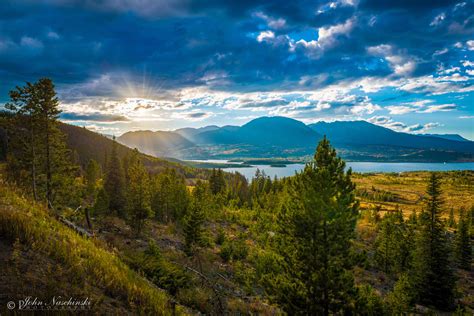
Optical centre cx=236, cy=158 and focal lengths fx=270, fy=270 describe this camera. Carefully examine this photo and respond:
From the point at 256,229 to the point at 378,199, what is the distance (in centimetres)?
12672

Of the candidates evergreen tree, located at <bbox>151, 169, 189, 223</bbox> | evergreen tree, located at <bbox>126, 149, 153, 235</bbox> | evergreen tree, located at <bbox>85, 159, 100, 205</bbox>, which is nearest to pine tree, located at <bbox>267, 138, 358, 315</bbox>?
evergreen tree, located at <bbox>126, 149, 153, 235</bbox>

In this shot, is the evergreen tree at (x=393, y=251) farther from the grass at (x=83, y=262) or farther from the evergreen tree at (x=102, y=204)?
the grass at (x=83, y=262)

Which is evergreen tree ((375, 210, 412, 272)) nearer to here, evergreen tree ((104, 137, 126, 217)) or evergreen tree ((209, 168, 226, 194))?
evergreen tree ((104, 137, 126, 217))

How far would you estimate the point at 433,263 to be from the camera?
32062mm

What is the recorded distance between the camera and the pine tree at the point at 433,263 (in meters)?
31.6

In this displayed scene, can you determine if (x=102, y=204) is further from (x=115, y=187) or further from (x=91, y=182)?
(x=91, y=182)

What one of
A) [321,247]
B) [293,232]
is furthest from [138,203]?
[321,247]

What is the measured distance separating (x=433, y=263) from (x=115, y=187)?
44.3 metres

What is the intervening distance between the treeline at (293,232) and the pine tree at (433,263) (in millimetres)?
102

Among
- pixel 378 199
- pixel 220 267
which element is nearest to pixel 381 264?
pixel 220 267

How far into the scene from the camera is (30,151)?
25109 millimetres

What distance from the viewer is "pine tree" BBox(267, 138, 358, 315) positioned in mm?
13172

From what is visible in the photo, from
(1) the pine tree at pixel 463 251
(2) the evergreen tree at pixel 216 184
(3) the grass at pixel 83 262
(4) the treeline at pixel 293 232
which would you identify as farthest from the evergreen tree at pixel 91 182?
(1) the pine tree at pixel 463 251

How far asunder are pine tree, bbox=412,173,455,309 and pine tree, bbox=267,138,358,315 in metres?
24.6
